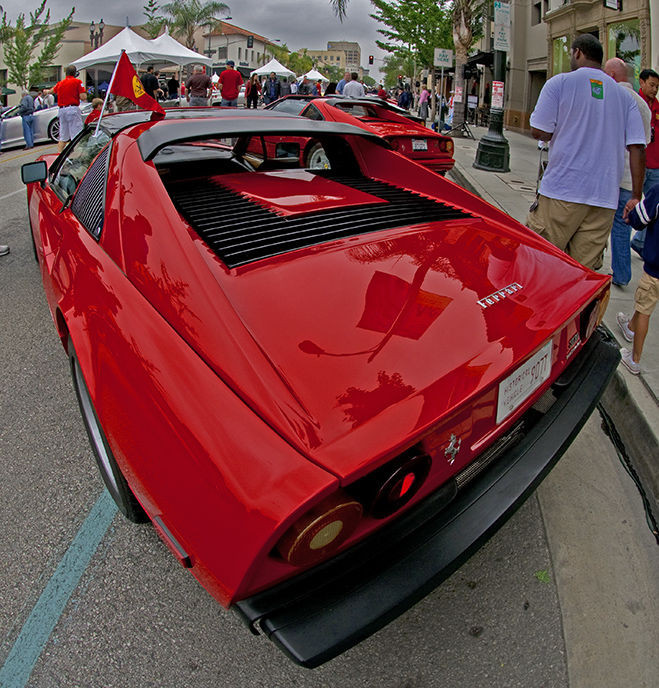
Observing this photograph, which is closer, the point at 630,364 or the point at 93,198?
the point at 93,198

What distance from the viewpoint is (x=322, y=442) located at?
1.33m

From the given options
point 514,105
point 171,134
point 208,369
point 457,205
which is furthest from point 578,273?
point 514,105

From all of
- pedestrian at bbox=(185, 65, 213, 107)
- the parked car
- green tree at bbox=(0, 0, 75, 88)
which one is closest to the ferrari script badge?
pedestrian at bbox=(185, 65, 213, 107)

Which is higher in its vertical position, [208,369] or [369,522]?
[208,369]

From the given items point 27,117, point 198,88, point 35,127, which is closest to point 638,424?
point 198,88

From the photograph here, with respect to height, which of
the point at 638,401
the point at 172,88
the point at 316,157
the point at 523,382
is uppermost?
the point at 172,88

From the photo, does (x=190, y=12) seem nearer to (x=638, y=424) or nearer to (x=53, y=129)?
(x=53, y=129)

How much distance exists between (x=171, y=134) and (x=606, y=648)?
101 inches

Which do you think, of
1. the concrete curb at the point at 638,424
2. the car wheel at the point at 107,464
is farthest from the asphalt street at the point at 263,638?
the car wheel at the point at 107,464

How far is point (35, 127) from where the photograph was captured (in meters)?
14.1

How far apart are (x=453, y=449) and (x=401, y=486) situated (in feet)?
0.74

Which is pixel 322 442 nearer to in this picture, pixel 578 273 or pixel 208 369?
pixel 208 369

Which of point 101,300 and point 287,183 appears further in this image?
point 287,183

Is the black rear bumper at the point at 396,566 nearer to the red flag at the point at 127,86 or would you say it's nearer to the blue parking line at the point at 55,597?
the blue parking line at the point at 55,597
